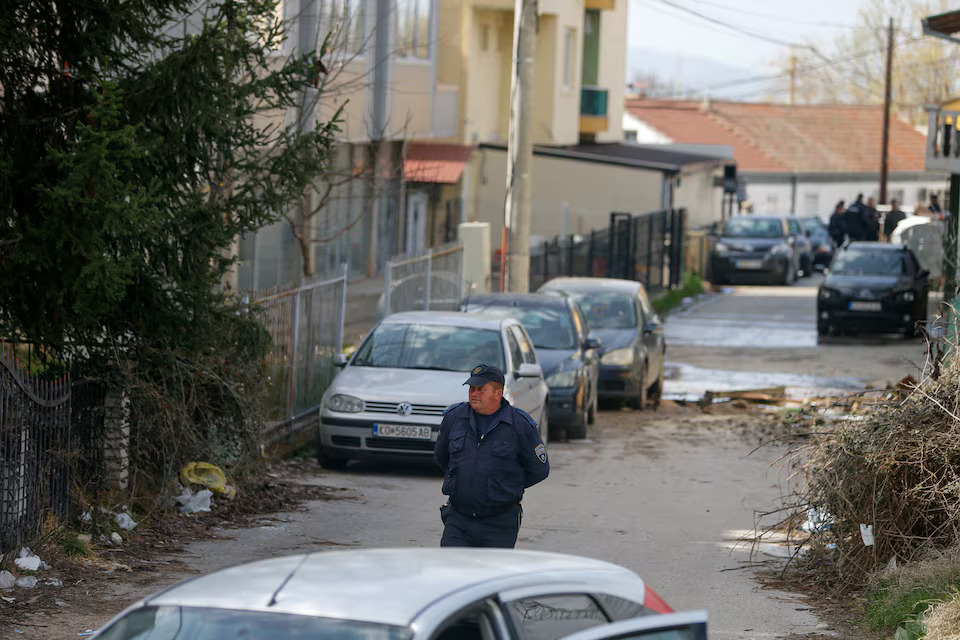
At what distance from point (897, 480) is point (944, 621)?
5.68 feet

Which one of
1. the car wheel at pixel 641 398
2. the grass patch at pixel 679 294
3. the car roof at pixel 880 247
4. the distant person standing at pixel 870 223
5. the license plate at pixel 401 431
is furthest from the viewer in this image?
the distant person standing at pixel 870 223

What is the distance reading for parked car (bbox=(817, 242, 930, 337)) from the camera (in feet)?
89.6

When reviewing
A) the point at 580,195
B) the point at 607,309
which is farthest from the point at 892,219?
the point at 607,309

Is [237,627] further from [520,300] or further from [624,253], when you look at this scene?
[624,253]

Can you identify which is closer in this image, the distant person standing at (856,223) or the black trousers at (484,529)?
the black trousers at (484,529)

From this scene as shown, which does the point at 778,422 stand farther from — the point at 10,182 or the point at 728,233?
the point at 728,233

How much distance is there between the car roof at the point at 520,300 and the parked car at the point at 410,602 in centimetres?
1319

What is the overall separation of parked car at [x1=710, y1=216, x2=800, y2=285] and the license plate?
30.0 m

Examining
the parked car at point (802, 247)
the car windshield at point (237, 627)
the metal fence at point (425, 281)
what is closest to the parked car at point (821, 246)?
the parked car at point (802, 247)

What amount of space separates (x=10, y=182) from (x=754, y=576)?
19.0ft

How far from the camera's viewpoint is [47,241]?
920 centimetres

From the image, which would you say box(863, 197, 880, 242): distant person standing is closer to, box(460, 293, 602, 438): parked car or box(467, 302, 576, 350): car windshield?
box(460, 293, 602, 438): parked car

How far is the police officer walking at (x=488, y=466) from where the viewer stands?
7.25m

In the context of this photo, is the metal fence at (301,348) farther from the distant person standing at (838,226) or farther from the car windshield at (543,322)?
the distant person standing at (838,226)
